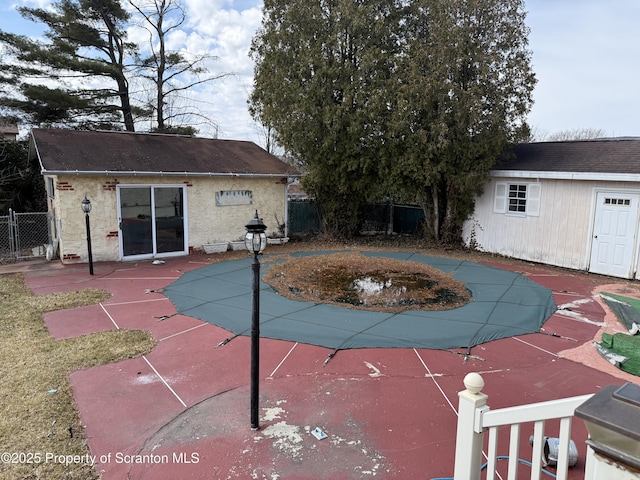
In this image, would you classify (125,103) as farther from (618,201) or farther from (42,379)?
(618,201)

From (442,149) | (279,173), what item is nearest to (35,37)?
(279,173)

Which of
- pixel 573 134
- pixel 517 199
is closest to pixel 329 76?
pixel 517 199

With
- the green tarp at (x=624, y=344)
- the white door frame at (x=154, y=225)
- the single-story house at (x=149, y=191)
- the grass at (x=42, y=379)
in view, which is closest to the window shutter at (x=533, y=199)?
the green tarp at (x=624, y=344)

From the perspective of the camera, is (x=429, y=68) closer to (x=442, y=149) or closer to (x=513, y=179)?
(x=442, y=149)

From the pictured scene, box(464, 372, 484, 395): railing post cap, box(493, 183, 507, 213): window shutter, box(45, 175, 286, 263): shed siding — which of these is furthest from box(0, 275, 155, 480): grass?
box(493, 183, 507, 213): window shutter

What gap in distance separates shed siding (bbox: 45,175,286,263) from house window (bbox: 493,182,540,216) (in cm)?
685

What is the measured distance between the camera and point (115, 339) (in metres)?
5.42

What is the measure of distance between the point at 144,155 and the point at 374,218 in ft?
29.2

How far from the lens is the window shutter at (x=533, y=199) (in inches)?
427

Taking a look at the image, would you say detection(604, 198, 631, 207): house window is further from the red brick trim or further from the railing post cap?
the red brick trim

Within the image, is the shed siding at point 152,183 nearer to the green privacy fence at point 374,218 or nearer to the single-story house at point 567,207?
the green privacy fence at point 374,218

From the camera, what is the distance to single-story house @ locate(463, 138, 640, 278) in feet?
30.1

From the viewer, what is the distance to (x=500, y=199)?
11.8m

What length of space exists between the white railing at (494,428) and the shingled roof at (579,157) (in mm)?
9234
